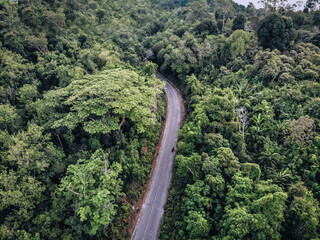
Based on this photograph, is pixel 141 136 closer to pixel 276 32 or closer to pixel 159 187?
pixel 159 187

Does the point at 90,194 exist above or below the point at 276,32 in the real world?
below

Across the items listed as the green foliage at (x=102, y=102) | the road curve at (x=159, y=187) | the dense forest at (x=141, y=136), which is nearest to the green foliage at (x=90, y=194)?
the dense forest at (x=141, y=136)

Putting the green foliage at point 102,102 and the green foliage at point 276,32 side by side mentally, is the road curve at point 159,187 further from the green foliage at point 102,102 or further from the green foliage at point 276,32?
the green foliage at point 276,32

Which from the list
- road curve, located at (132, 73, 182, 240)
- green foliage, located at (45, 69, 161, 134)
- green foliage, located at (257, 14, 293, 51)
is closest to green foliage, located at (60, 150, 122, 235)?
green foliage, located at (45, 69, 161, 134)

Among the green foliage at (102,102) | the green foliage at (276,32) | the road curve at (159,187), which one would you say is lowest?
the road curve at (159,187)

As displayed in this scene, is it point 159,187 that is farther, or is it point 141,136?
point 141,136

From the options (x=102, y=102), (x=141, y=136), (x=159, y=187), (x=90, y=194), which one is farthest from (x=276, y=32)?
(x=90, y=194)
